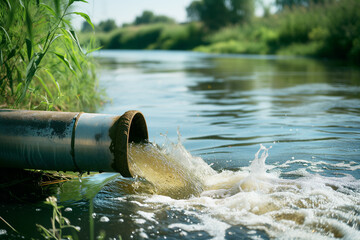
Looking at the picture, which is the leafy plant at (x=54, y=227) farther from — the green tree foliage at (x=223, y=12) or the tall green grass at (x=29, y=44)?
the green tree foliage at (x=223, y=12)

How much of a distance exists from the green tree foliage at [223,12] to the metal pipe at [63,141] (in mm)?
52284

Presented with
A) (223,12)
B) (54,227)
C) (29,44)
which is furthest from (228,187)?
(223,12)

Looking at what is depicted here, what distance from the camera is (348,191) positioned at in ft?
11.2

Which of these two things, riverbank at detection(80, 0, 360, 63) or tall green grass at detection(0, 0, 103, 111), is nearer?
tall green grass at detection(0, 0, 103, 111)

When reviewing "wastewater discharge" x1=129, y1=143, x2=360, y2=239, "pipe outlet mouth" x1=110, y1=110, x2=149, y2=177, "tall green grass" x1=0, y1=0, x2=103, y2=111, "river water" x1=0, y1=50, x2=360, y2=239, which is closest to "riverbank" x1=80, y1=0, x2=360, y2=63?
"tall green grass" x1=0, y1=0, x2=103, y2=111

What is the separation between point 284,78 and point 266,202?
A: 1008 cm

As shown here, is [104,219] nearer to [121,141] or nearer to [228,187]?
[121,141]

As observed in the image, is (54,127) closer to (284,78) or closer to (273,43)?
(284,78)

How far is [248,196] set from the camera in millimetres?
3260

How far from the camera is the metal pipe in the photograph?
3111mm

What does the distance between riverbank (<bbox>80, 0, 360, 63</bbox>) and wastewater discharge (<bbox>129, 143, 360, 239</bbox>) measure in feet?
10.8

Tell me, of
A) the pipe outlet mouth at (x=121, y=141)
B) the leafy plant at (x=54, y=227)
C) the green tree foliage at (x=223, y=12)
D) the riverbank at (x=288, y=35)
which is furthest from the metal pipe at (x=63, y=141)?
the green tree foliage at (x=223, y=12)

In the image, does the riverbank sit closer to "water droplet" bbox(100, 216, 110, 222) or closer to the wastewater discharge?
the wastewater discharge

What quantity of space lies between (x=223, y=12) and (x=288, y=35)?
27666 millimetres
